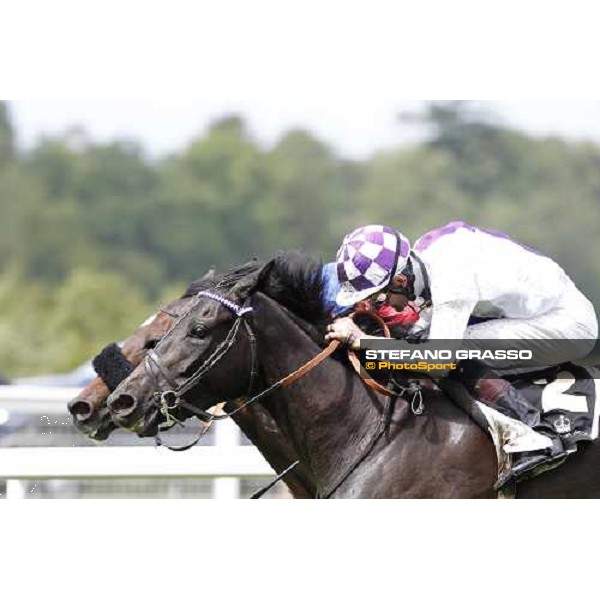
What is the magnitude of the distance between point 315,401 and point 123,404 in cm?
66

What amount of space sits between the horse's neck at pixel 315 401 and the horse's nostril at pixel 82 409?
2.57 ft

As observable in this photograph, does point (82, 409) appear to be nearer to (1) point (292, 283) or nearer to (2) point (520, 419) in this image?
(1) point (292, 283)

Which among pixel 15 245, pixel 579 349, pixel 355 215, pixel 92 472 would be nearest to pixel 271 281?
pixel 579 349

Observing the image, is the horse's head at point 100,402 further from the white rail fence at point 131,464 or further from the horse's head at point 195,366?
the white rail fence at point 131,464

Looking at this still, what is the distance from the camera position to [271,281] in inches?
169

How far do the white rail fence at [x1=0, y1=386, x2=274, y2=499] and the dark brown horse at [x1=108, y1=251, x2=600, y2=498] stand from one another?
177 cm

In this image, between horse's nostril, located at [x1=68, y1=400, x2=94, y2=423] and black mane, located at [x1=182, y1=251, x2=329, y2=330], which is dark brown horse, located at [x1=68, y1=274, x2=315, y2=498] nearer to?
horse's nostril, located at [x1=68, y1=400, x2=94, y2=423]

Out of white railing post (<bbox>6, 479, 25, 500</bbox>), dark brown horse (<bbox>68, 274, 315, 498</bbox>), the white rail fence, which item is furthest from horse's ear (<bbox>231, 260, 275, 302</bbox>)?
white railing post (<bbox>6, 479, 25, 500</bbox>)

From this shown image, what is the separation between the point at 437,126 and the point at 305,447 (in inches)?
1139

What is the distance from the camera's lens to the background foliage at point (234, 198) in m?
27.8

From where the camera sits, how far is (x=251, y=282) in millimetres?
4250

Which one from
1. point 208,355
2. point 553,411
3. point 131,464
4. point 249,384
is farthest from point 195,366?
point 131,464

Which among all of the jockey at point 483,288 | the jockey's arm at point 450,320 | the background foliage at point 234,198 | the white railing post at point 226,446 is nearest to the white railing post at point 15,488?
the white railing post at point 226,446
